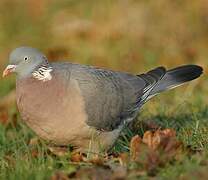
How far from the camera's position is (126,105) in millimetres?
5961

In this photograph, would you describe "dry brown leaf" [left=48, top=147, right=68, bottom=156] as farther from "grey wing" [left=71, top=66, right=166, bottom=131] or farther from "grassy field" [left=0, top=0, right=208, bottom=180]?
"grey wing" [left=71, top=66, right=166, bottom=131]

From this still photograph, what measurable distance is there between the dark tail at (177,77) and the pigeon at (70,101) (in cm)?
48

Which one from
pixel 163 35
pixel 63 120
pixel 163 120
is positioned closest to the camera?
pixel 63 120

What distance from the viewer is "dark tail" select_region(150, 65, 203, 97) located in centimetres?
646

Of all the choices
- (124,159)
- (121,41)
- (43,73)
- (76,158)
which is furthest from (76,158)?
(121,41)

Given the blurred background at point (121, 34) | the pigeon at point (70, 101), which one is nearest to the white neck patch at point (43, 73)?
the pigeon at point (70, 101)

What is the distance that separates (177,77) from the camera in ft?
21.5

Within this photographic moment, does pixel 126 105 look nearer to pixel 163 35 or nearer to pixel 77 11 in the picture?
pixel 163 35

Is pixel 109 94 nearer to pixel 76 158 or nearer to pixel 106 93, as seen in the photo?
pixel 106 93

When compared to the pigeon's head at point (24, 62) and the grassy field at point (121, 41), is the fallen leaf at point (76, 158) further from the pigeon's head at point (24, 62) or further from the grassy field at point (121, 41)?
the pigeon's head at point (24, 62)

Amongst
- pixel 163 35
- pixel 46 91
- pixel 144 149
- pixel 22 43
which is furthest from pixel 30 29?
pixel 144 149

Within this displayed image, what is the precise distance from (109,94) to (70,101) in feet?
1.78

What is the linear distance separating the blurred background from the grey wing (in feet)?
12.2

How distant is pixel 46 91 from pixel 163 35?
5598 millimetres
